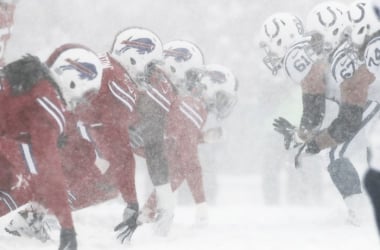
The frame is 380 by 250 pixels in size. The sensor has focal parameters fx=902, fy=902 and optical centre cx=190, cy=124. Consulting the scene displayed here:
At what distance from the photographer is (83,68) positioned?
4.70 metres

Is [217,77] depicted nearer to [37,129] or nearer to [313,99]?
[313,99]

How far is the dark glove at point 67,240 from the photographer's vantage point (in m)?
4.20

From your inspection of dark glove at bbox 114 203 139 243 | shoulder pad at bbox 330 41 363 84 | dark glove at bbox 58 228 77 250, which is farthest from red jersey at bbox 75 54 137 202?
shoulder pad at bbox 330 41 363 84

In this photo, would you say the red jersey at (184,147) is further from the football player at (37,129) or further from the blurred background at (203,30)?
the blurred background at (203,30)

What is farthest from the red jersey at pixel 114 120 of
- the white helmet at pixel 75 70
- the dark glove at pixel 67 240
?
the dark glove at pixel 67 240

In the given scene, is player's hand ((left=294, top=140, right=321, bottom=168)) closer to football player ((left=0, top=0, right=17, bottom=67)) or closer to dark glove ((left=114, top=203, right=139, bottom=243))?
dark glove ((left=114, top=203, right=139, bottom=243))

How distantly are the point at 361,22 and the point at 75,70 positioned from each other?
5.69 ft

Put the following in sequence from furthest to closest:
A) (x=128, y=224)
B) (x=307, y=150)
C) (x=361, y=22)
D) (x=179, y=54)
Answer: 1. (x=179, y=54)
2. (x=307, y=150)
3. (x=361, y=22)
4. (x=128, y=224)

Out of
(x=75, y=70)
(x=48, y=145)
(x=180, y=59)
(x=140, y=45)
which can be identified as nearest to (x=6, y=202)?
(x=48, y=145)

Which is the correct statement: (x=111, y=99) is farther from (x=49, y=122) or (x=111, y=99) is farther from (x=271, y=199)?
(x=271, y=199)

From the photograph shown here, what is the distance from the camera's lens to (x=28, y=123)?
434 cm

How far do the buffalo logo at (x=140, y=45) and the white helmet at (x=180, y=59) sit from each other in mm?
651

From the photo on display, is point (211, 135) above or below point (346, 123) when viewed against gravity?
below

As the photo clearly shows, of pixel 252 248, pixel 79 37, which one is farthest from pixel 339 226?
pixel 79 37
